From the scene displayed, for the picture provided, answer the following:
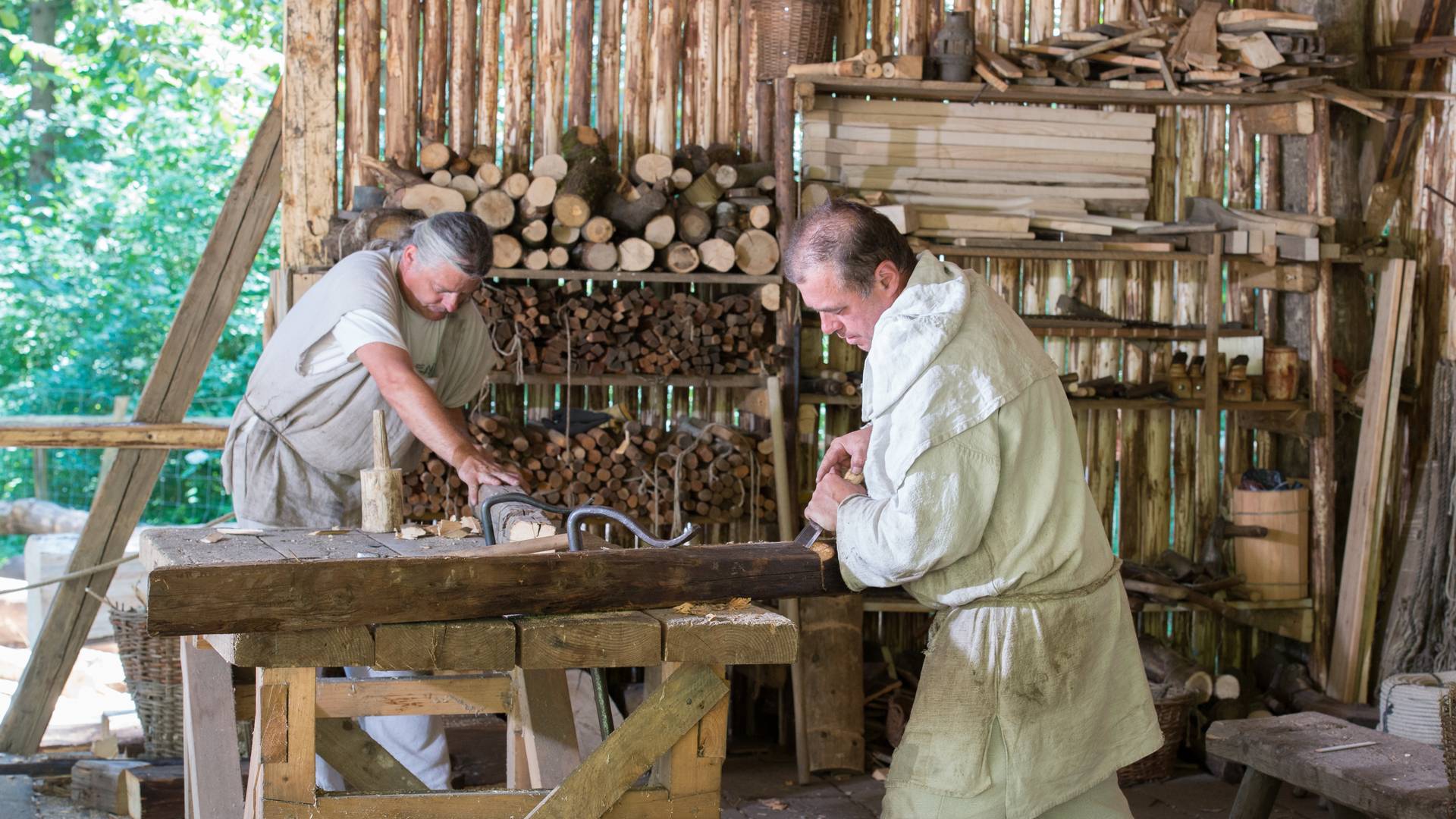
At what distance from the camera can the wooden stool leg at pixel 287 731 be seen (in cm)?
259

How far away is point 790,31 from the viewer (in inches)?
240

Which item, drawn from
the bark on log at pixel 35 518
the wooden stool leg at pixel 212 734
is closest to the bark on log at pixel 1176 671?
the wooden stool leg at pixel 212 734

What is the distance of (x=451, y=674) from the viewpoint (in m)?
3.78

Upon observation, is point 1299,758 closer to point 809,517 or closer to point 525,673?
point 809,517

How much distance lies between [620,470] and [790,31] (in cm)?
207

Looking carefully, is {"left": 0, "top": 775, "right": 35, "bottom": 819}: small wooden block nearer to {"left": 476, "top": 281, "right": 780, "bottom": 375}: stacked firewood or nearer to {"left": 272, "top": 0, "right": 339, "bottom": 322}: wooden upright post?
{"left": 272, "top": 0, "right": 339, "bottom": 322}: wooden upright post

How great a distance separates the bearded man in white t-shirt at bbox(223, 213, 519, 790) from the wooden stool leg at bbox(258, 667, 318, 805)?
152 centimetres

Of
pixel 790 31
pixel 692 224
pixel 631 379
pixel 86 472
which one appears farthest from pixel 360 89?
pixel 86 472

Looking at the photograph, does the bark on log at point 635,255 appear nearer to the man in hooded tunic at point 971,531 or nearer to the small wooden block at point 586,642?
the man in hooded tunic at point 971,531

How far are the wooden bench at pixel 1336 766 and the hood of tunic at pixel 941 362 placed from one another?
5.48 ft

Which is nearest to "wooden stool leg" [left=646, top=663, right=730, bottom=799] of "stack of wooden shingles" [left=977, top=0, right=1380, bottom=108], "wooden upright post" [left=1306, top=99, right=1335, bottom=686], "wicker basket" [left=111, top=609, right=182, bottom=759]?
"wicker basket" [left=111, top=609, right=182, bottom=759]

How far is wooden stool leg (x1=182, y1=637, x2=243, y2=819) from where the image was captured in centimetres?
347

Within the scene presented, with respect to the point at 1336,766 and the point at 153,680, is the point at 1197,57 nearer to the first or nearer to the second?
the point at 1336,766

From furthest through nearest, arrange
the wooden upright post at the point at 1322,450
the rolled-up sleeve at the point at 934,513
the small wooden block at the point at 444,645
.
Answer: the wooden upright post at the point at 1322,450
the rolled-up sleeve at the point at 934,513
the small wooden block at the point at 444,645
